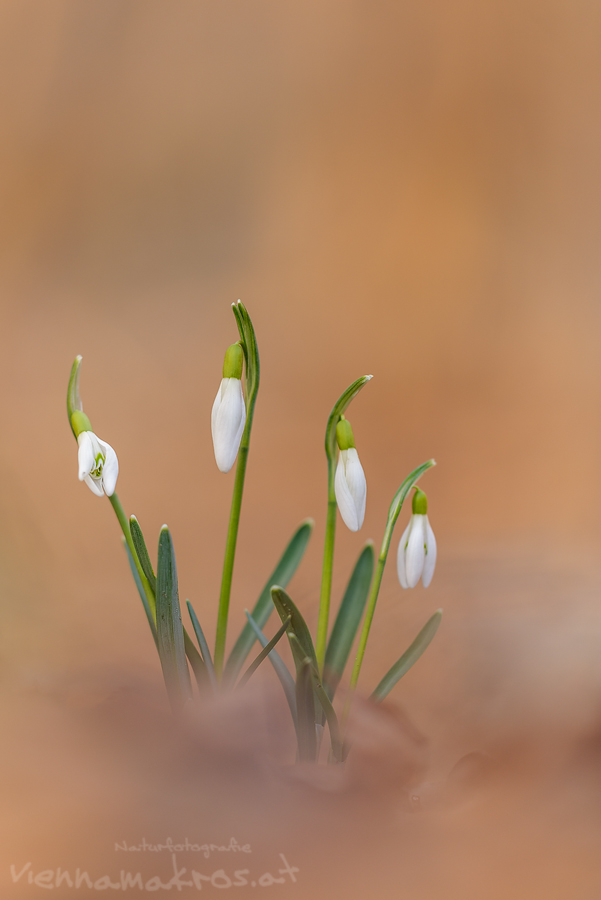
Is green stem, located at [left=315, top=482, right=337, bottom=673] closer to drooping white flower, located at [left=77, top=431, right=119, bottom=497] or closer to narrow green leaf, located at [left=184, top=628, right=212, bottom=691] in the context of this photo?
narrow green leaf, located at [left=184, top=628, right=212, bottom=691]

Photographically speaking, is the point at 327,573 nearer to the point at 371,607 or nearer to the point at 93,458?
the point at 371,607

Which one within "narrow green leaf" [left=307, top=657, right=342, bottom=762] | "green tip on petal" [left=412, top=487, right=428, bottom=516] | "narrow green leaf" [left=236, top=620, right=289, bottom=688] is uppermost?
"green tip on petal" [left=412, top=487, right=428, bottom=516]

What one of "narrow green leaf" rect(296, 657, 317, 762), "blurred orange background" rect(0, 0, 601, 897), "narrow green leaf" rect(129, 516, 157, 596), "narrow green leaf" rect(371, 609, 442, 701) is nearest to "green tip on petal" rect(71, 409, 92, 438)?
"narrow green leaf" rect(129, 516, 157, 596)

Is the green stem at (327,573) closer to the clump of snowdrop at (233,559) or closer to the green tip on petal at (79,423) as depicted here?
the clump of snowdrop at (233,559)

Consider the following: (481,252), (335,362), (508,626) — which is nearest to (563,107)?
(481,252)

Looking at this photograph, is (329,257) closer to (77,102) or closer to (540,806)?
(77,102)

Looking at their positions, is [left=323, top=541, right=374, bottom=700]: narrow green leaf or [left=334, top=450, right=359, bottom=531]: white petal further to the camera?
[left=323, top=541, right=374, bottom=700]: narrow green leaf
